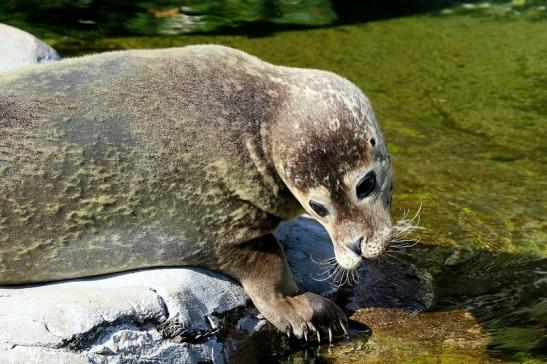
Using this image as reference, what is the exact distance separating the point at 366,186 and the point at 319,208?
1.03 feet

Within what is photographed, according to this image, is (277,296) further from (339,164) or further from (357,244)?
(339,164)

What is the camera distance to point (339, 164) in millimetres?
6449

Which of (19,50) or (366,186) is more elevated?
(19,50)

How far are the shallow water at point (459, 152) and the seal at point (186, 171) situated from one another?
74 cm

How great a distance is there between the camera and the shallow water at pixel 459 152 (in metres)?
6.66

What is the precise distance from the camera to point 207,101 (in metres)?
6.57

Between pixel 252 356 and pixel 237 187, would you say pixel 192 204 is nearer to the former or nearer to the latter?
pixel 237 187

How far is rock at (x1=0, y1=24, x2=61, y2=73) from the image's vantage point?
8539 millimetres

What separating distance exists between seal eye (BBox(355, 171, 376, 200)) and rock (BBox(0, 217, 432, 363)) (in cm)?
86

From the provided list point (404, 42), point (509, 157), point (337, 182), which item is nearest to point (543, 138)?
point (509, 157)

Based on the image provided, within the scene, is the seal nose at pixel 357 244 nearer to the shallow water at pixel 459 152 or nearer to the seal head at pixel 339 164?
the seal head at pixel 339 164

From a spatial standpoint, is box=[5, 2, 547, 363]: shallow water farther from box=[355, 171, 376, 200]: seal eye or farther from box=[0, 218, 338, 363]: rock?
box=[355, 171, 376, 200]: seal eye

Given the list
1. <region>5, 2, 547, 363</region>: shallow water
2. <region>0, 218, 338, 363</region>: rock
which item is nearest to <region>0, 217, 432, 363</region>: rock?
<region>0, 218, 338, 363</region>: rock

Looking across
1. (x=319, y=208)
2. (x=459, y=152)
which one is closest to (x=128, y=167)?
(x=319, y=208)
